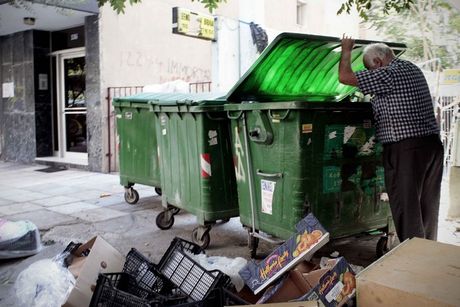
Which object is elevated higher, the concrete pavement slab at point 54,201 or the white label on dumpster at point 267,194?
the white label on dumpster at point 267,194

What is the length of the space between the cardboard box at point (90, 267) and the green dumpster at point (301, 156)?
1.25 meters

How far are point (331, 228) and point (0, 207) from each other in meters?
4.74

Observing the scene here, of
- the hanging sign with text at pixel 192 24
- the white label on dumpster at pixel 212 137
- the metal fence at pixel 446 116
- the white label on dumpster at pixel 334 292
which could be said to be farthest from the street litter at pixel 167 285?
the metal fence at pixel 446 116

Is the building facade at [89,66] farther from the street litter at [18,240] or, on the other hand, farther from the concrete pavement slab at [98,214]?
the street litter at [18,240]

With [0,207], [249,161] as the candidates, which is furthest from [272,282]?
[0,207]

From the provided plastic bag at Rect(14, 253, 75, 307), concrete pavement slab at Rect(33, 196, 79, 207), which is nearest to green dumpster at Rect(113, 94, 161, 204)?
concrete pavement slab at Rect(33, 196, 79, 207)

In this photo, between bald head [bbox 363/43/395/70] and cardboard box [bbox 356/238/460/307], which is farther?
bald head [bbox 363/43/395/70]

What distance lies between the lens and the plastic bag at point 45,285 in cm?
291

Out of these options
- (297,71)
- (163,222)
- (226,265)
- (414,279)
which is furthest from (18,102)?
(414,279)

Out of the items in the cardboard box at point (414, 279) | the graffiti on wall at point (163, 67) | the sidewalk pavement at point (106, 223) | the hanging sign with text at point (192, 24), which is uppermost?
the hanging sign with text at point (192, 24)

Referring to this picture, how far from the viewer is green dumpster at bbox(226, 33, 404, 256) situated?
3479 mm

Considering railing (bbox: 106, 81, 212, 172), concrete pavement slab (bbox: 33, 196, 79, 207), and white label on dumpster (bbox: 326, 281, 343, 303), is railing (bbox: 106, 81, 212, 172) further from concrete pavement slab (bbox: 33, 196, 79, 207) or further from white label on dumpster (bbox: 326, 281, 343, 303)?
white label on dumpster (bbox: 326, 281, 343, 303)

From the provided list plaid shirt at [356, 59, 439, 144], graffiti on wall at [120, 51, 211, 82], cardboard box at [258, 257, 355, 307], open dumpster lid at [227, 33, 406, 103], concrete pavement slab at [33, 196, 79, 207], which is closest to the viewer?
cardboard box at [258, 257, 355, 307]

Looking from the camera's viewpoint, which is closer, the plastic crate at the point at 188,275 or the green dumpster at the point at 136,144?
the plastic crate at the point at 188,275
